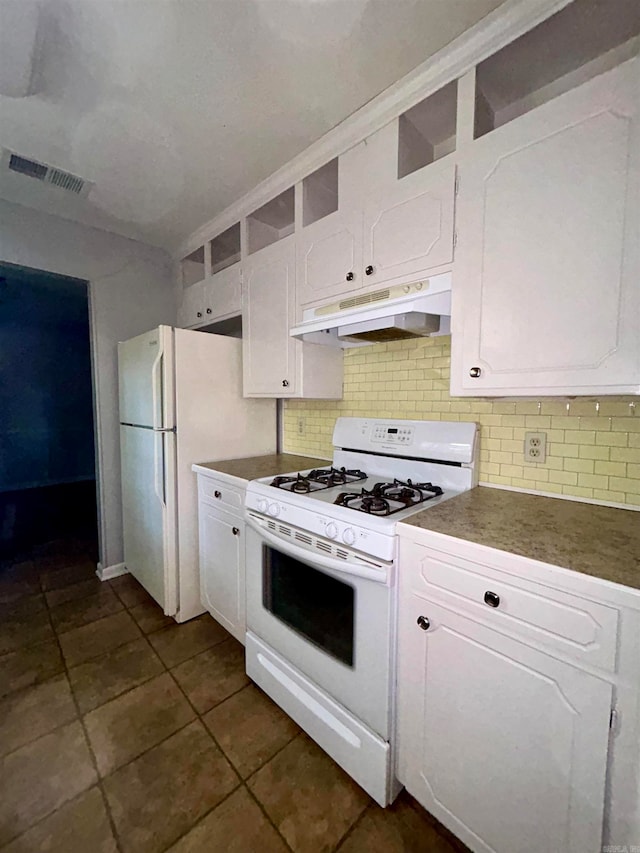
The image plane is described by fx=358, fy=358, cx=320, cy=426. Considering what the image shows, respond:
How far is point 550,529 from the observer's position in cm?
109

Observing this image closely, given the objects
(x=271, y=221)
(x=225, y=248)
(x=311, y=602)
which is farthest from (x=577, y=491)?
(x=225, y=248)

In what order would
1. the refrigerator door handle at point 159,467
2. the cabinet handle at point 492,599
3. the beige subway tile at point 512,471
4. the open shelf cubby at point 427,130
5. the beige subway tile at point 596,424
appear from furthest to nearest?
the refrigerator door handle at point 159,467 < the beige subway tile at point 512,471 < the open shelf cubby at point 427,130 < the beige subway tile at point 596,424 < the cabinet handle at point 492,599

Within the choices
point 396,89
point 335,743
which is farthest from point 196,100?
point 335,743

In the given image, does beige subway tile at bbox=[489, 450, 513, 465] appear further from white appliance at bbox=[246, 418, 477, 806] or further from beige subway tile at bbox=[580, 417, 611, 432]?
beige subway tile at bbox=[580, 417, 611, 432]

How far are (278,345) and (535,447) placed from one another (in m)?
1.39

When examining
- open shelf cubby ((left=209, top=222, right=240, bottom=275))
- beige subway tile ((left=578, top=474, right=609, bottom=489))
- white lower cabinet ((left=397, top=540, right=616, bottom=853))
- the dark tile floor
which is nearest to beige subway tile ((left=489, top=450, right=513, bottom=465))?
beige subway tile ((left=578, top=474, right=609, bottom=489))

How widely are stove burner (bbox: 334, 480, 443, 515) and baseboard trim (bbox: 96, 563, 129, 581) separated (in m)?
2.31

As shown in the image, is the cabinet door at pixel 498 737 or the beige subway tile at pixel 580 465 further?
the beige subway tile at pixel 580 465

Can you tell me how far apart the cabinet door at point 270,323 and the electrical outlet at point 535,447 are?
1.18m

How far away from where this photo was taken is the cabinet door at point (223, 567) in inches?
74.4

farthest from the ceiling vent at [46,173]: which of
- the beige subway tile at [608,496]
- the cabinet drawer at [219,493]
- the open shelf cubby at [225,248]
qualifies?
the beige subway tile at [608,496]

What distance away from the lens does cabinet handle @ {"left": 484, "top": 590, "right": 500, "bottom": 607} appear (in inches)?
37.1

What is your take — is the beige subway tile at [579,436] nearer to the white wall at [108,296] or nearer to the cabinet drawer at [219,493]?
the cabinet drawer at [219,493]

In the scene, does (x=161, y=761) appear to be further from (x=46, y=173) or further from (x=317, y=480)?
(x=46, y=173)
